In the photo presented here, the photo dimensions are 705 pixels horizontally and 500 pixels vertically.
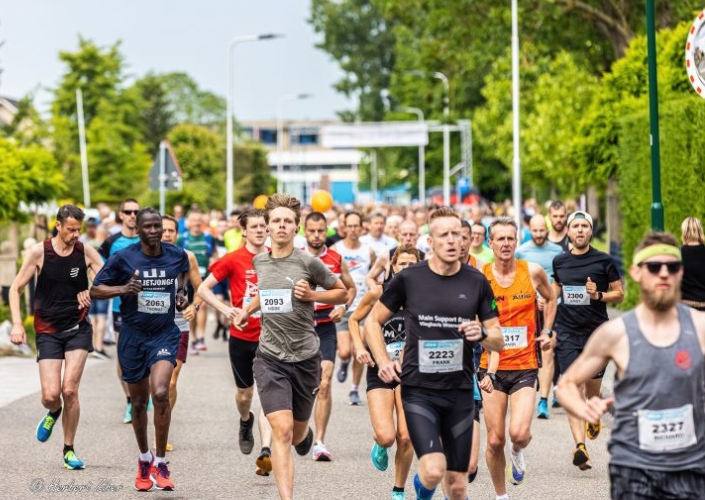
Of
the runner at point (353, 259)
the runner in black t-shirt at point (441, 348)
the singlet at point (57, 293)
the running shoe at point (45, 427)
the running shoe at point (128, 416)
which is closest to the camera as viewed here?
the runner in black t-shirt at point (441, 348)

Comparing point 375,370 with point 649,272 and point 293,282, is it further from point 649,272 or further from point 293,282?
point 649,272

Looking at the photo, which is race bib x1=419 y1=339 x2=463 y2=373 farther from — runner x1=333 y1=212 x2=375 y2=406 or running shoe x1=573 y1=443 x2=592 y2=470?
runner x1=333 y1=212 x2=375 y2=406

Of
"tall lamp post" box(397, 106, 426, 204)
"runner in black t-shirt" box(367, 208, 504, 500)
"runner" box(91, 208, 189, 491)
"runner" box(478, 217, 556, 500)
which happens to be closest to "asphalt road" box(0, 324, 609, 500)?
"runner" box(91, 208, 189, 491)

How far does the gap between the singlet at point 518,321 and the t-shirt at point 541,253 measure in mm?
4091

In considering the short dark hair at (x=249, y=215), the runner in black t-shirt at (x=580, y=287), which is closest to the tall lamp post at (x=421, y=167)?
the runner in black t-shirt at (x=580, y=287)

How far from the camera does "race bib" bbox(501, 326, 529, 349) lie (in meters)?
9.13

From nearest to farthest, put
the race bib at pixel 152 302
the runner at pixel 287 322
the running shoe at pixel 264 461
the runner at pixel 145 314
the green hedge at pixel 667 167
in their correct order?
1. the runner at pixel 287 322
2. the runner at pixel 145 314
3. the race bib at pixel 152 302
4. the running shoe at pixel 264 461
5. the green hedge at pixel 667 167

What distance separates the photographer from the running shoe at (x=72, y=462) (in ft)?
34.0

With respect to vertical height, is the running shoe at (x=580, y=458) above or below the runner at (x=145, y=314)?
below

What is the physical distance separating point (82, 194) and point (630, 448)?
200 feet

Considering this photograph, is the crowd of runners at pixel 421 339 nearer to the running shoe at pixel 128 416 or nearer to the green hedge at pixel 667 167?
the running shoe at pixel 128 416

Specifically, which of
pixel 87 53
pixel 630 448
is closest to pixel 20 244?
pixel 630 448

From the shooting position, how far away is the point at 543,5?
103 ft

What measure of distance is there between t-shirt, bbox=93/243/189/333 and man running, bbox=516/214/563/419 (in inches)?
175
